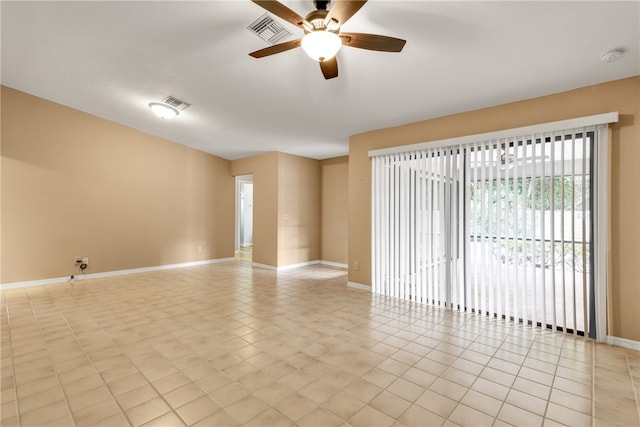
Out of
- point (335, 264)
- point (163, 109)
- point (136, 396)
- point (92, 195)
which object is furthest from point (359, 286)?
point (92, 195)

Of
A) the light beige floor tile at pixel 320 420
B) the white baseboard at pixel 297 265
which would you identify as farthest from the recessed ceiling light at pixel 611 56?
the white baseboard at pixel 297 265

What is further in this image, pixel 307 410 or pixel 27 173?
pixel 27 173

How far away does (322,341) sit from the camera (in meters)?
2.77

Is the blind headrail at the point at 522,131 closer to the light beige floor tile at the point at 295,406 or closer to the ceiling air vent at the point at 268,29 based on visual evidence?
the ceiling air vent at the point at 268,29

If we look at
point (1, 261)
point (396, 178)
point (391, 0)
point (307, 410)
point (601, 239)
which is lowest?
point (307, 410)

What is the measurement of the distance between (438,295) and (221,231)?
550 centimetres

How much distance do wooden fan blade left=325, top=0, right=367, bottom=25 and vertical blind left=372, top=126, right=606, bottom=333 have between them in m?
2.49

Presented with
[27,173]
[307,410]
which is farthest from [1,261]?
[307,410]

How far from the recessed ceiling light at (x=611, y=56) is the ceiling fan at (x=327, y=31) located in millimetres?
1845

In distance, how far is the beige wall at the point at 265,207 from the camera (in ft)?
20.8

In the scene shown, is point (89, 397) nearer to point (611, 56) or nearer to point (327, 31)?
point (327, 31)

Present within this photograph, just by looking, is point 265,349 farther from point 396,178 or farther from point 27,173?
point 27,173

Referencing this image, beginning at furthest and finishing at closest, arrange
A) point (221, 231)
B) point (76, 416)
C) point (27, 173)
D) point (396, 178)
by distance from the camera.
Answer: point (221, 231) → point (27, 173) → point (396, 178) → point (76, 416)

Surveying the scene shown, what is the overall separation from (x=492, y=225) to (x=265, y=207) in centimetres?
464
